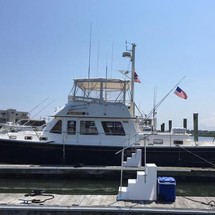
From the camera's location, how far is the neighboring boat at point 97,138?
53.7 ft

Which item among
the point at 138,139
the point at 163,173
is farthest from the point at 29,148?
the point at 163,173

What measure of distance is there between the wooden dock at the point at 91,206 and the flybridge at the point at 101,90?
853 cm

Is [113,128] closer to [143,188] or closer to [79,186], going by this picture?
[79,186]

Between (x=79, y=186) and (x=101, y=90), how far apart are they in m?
5.44

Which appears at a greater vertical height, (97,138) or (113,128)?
(113,128)

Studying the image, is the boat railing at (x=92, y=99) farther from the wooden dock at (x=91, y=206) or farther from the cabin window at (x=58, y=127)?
the wooden dock at (x=91, y=206)

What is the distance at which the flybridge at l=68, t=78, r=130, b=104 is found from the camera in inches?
685

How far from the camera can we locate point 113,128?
16984 mm

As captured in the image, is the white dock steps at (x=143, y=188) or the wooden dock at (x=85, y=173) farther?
the wooden dock at (x=85, y=173)

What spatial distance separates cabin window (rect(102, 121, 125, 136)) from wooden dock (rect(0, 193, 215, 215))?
25.2ft

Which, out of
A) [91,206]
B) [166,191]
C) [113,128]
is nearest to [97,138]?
[113,128]

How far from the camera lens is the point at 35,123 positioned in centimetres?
2223

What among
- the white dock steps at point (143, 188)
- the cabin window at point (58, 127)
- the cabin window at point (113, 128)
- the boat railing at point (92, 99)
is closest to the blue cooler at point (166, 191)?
the white dock steps at point (143, 188)

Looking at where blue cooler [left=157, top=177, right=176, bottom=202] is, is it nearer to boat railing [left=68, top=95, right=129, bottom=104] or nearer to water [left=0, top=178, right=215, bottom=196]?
water [left=0, top=178, right=215, bottom=196]
